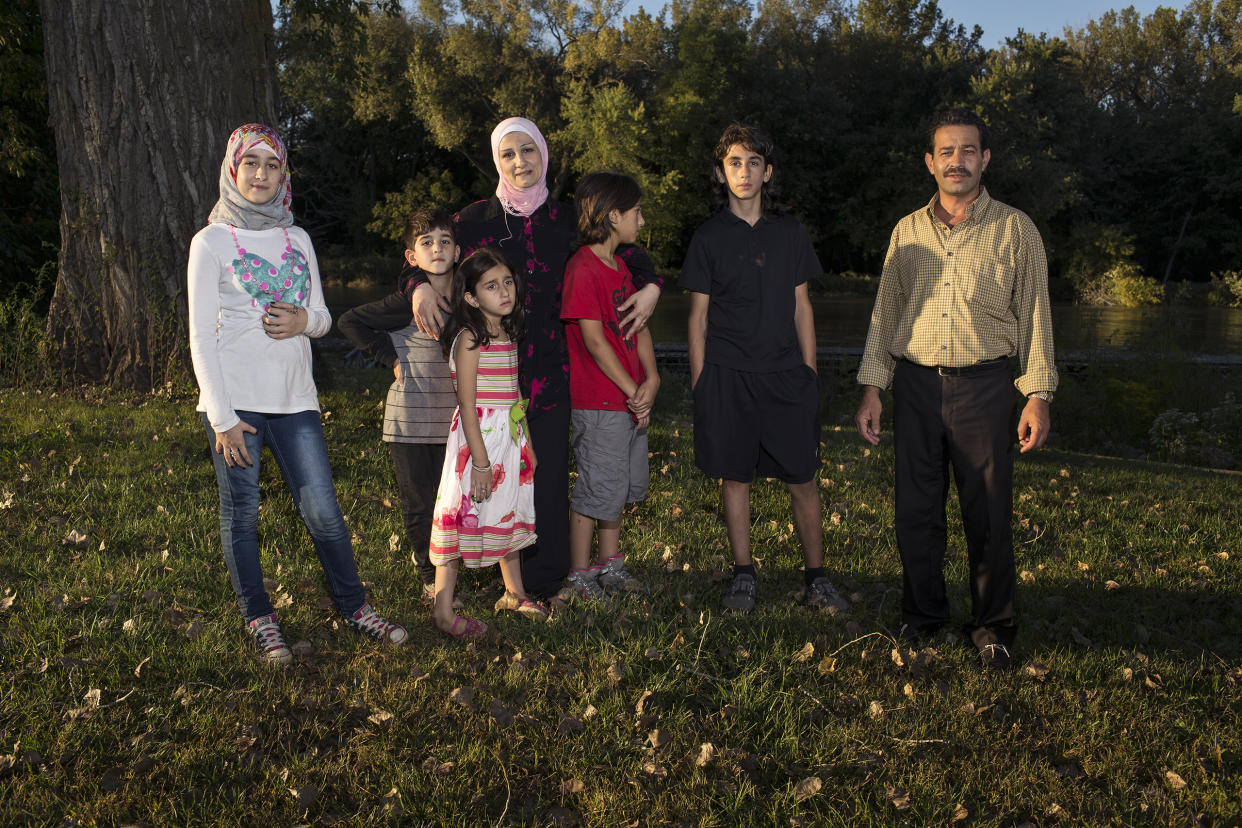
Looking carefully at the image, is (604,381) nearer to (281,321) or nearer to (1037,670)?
(281,321)

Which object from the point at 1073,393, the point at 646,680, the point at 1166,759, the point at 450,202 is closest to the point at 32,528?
the point at 646,680

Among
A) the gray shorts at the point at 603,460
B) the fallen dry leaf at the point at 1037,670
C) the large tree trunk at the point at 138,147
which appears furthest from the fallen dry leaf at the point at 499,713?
the large tree trunk at the point at 138,147

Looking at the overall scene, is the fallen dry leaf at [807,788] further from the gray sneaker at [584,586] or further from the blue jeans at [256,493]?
the blue jeans at [256,493]

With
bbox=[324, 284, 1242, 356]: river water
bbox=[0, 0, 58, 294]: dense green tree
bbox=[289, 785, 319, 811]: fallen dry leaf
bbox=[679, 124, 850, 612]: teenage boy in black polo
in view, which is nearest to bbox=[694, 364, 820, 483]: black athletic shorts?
bbox=[679, 124, 850, 612]: teenage boy in black polo

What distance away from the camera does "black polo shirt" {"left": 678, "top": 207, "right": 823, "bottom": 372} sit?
4.15 metres

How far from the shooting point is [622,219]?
397 centimetres

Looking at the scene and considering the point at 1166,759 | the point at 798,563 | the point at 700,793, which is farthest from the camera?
the point at 798,563

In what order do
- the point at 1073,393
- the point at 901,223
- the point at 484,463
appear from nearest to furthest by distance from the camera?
the point at 484,463 → the point at 901,223 → the point at 1073,393

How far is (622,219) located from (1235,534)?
478 cm

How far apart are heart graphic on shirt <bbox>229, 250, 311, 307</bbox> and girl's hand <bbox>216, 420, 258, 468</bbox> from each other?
495 mm

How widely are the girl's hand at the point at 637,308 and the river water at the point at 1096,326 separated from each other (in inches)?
426

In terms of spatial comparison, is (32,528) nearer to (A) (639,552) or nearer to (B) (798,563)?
(A) (639,552)

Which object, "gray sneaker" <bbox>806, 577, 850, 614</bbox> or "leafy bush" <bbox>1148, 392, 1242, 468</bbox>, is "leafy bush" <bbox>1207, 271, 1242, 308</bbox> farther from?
"gray sneaker" <bbox>806, 577, 850, 614</bbox>

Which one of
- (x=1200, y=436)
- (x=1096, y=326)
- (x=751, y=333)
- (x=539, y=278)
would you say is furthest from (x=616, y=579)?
(x=1096, y=326)
